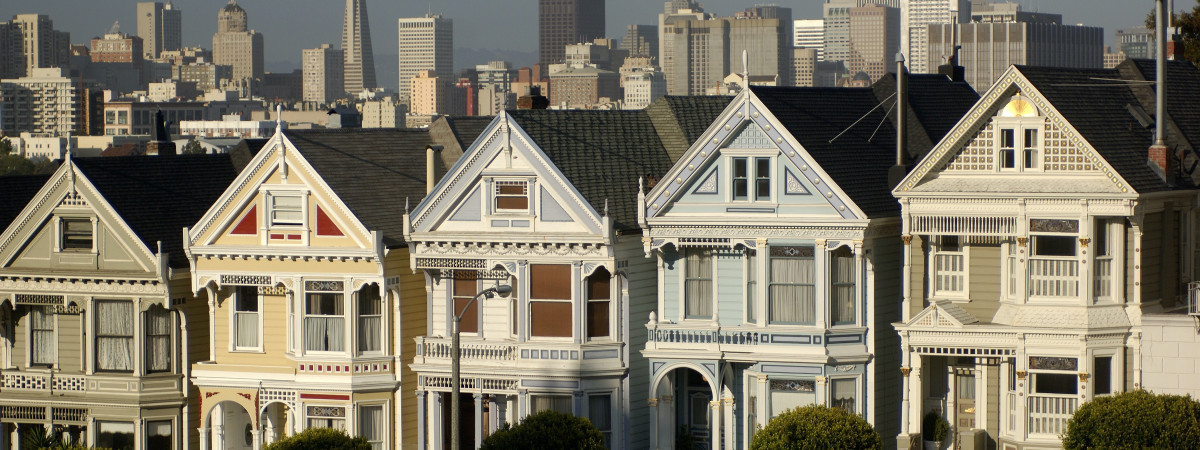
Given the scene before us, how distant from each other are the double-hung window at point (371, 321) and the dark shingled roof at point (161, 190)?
406 cm

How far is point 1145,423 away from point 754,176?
8.36 m

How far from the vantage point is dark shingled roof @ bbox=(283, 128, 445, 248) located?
41469 mm

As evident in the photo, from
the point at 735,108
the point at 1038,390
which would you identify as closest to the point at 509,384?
the point at 735,108

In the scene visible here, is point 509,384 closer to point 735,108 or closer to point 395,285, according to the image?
point 395,285

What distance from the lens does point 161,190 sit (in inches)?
1738

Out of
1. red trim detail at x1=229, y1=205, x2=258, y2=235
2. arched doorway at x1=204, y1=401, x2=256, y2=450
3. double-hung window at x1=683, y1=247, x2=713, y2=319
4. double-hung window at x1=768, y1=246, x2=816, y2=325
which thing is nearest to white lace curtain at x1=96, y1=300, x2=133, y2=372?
arched doorway at x1=204, y1=401, x2=256, y2=450

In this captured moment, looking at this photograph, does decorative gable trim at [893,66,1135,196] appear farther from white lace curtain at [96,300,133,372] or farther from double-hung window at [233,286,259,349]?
white lace curtain at [96,300,133,372]

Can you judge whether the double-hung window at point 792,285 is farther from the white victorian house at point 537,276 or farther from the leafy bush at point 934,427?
the white victorian house at point 537,276

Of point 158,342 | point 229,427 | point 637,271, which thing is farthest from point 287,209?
point 637,271

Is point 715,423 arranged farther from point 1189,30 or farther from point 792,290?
point 1189,30

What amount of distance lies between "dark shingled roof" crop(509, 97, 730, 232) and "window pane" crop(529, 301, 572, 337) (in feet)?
6.48

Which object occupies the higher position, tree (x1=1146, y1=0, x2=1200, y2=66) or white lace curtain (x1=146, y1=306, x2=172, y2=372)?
tree (x1=1146, y1=0, x2=1200, y2=66)

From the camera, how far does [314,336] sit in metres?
41.6

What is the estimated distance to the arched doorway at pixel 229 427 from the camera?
4306cm
